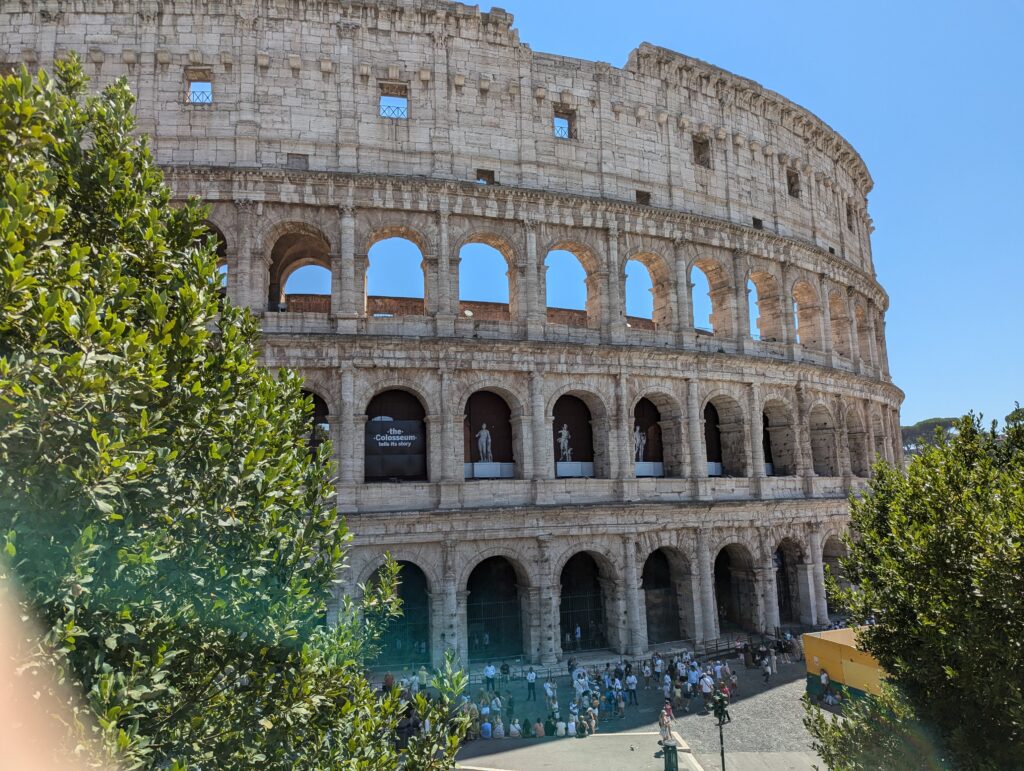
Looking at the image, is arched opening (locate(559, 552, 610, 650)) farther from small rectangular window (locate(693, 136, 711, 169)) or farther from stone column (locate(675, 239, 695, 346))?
small rectangular window (locate(693, 136, 711, 169))

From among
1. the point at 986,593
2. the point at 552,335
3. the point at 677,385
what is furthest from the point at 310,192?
the point at 986,593

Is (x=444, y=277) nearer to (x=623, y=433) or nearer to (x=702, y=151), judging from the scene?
(x=623, y=433)

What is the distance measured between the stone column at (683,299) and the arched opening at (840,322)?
8187 mm

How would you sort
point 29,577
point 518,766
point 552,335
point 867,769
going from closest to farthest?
point 29,577, point 867,769, point 518,766, point 552,335

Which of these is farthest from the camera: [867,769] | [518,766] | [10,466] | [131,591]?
[518,766]

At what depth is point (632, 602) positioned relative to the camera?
65.7ft

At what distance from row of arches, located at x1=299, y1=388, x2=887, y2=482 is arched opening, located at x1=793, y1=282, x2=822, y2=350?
2689 mm

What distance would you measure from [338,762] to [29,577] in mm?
3067

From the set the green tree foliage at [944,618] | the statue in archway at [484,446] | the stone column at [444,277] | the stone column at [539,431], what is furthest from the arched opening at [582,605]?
Result: the green tree foliage at [944,618]

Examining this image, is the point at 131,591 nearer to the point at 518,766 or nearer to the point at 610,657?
the point at 518,766

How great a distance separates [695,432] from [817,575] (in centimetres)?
751

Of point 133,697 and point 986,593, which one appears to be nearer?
point 133,697

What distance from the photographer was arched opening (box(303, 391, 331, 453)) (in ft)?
61.9

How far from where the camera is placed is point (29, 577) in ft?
14.8
